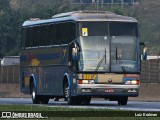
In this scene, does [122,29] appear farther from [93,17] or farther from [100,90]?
[100,90]

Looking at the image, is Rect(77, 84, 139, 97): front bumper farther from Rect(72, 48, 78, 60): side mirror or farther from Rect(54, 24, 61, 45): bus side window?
Rect(54, 24, 61, 45): bus side window

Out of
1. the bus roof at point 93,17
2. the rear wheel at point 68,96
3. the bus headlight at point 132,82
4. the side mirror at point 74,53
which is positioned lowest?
the rear wheel at point 68,96

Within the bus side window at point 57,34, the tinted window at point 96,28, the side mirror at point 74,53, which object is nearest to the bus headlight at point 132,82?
the tinted window at point 96,28

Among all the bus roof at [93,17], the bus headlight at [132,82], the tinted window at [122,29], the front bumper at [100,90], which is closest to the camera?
the front bumper at [100,90]

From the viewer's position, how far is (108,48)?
3947cm

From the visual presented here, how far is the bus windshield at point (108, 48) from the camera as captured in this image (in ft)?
129

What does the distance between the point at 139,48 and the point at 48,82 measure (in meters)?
5.24

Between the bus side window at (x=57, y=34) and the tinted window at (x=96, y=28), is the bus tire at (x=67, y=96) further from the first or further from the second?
the tinted window at (x=96, y=28)

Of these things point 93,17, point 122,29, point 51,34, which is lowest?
point 51,34

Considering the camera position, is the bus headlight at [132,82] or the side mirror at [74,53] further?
the bus headlight at [132,82]

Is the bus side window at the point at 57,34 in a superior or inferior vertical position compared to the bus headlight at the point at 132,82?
superior

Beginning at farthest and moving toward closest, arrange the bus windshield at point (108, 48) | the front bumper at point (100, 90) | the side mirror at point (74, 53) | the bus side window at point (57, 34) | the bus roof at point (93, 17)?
the bus side window at point (57, 34)
the bus roof at point (93, 17)
the front bumper at point (100, 90)
the bus windshield at point (108, 48)
the side mirror at point (74, 53)

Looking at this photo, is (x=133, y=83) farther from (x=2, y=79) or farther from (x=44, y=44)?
(x=2, y=79)

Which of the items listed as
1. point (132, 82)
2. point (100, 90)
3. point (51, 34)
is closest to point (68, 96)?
point (100, 90)
